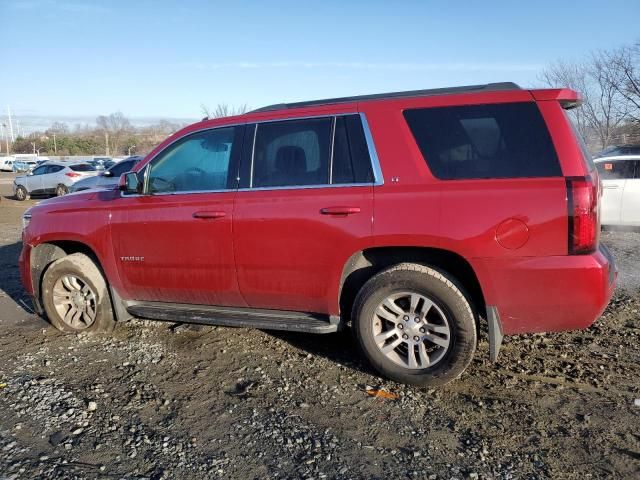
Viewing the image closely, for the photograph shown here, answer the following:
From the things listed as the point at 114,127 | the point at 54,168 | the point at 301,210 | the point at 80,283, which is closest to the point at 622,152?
the point at 301,210

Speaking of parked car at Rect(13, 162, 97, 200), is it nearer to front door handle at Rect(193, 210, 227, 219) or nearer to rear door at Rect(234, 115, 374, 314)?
front door handle at Rect(193, 210, 227, 219)

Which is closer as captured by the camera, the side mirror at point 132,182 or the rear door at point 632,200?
the side mirror at point 132,182

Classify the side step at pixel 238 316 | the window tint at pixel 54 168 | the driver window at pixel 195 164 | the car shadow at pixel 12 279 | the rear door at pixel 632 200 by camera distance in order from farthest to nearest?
the window tint at pixel 54 168, the rear door at pixel 632 200, the car shadow at pixel 12 279, the driver window at pixel 195 164, the side step at pixel 238 316

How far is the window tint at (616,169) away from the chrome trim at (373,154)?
7480 mm

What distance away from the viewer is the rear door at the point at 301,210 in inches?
142

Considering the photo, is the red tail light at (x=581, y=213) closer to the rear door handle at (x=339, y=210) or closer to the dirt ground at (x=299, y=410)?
the dirt ground at (x=299, y=410)

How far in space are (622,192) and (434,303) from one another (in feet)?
24.9

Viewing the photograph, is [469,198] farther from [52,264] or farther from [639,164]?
[639,164]

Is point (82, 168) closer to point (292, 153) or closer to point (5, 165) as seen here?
point (292, 153)

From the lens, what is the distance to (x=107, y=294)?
4.68 meters

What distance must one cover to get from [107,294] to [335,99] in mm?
2692

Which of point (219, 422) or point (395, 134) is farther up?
point (395, 134)

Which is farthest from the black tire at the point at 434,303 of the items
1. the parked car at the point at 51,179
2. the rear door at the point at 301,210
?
the parked car at the point at 51,179

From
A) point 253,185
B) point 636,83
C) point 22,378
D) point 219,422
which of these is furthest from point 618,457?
point 636,83
